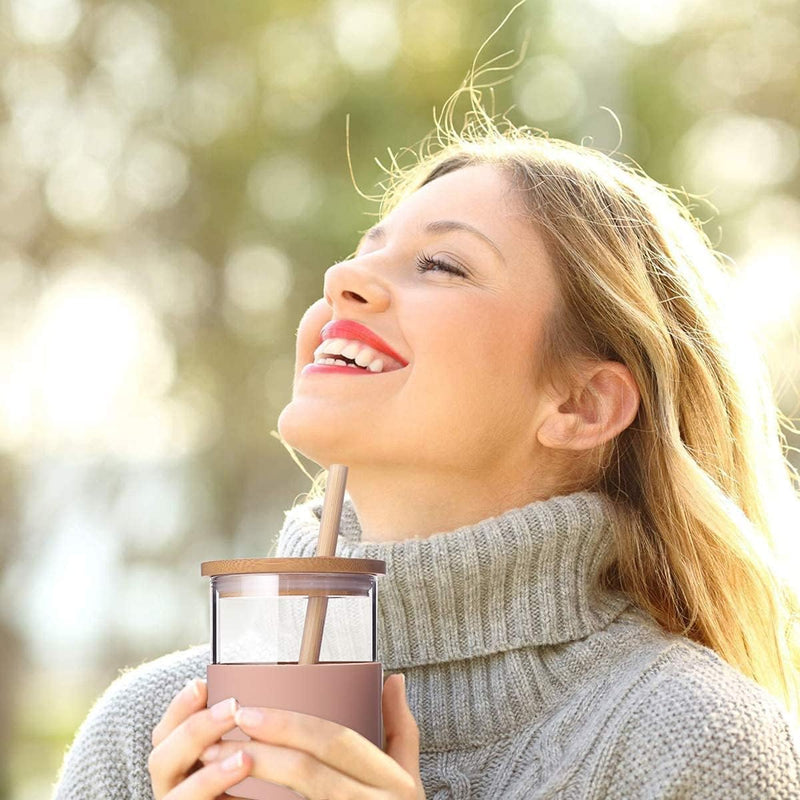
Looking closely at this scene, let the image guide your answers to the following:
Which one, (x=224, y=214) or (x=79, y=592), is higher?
(x=224, y=214)

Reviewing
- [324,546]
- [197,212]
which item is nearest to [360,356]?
[324,546]

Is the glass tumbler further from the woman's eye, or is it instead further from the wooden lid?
the woman's eye

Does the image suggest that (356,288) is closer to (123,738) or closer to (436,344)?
(436,344)

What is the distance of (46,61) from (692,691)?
20.6 feet

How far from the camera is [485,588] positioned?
149cm

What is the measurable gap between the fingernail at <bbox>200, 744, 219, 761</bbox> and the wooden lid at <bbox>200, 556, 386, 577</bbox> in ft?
0.47

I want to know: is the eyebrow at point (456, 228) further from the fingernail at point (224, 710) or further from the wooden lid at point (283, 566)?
the fingernail at point (224, 710)

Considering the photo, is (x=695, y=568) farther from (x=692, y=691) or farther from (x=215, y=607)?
(x=215, y=607)

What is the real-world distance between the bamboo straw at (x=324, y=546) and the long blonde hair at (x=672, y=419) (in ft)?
1.91

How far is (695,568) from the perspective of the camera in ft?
5.31

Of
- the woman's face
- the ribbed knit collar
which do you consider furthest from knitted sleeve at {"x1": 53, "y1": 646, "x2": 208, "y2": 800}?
the woman's face

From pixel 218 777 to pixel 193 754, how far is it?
0.04 meters

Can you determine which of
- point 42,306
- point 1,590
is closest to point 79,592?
point 1,590

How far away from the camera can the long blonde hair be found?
1.63 m
